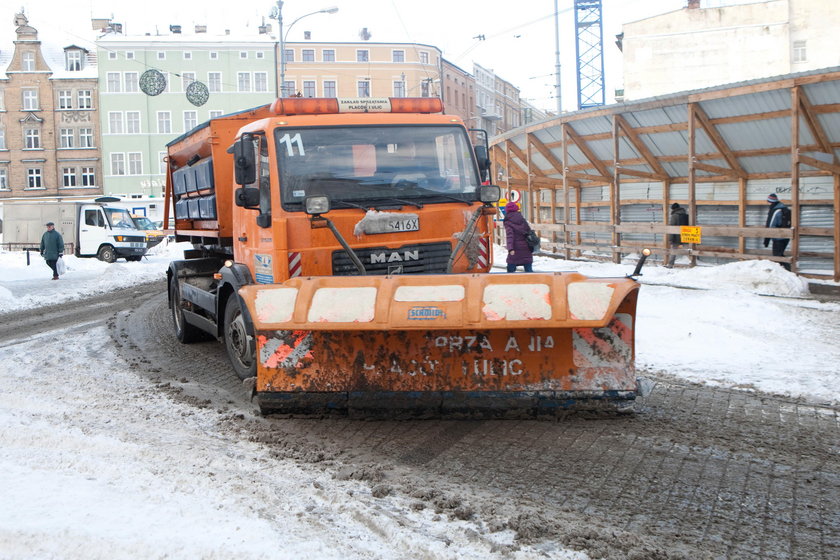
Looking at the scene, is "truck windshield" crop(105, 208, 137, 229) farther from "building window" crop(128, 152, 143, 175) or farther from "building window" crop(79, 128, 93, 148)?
"building window" crop(79, 128, 93, 148)

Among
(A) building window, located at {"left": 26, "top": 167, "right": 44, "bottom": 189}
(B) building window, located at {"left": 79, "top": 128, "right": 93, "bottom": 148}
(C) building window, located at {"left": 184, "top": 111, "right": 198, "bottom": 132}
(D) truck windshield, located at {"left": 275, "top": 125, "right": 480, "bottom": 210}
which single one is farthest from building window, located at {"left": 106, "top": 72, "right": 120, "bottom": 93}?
(D) truck windshield, located at {"left": 275, "top": 125, "right": 480, "bottom": 210}

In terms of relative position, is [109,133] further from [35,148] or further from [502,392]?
[502,392]

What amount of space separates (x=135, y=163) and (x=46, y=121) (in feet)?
23.3

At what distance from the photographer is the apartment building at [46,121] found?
64.3m

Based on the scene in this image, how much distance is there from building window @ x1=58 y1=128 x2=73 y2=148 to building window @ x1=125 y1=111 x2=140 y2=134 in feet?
13.8

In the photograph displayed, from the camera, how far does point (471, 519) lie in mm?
4281

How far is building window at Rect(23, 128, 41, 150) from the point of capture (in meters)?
64.6

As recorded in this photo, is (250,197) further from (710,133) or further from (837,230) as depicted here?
(710,133)

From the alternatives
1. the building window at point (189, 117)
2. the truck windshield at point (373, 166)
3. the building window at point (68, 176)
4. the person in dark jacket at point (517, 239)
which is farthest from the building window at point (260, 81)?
the truck windshield at point (373, 166)

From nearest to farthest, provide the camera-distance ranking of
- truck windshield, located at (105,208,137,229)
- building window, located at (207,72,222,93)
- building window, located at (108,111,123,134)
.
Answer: truck windshield, located at (105,208,137,229) < building window, located at (108,111,123,134) < building window, located at (207,72,222,93)

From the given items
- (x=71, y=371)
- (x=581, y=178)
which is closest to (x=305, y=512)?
(x=71, y=371)

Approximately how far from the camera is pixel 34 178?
2547 inches

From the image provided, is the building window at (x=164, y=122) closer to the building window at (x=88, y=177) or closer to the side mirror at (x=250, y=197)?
the building window at (x=88, y=177)

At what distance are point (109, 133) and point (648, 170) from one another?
54.7m
